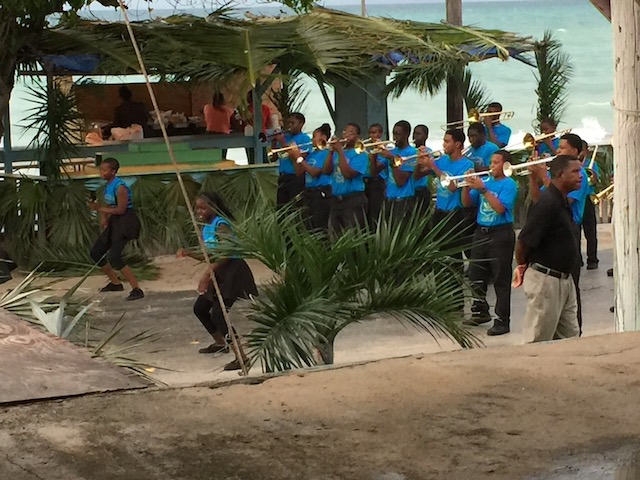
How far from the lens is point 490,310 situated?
1115cm

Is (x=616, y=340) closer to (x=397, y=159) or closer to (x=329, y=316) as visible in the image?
(x=329, y=316)

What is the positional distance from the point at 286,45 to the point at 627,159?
7.46 meters

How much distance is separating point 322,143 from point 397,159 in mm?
1531

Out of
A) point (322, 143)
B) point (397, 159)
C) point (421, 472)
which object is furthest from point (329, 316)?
point (322, 143)

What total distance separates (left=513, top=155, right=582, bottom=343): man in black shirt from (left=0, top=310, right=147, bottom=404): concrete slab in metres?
3.32

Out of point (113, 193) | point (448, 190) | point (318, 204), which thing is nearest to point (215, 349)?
point (448, 190)

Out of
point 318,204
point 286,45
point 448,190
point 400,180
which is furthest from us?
point 286,45

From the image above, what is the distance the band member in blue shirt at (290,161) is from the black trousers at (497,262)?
4034 millimetres

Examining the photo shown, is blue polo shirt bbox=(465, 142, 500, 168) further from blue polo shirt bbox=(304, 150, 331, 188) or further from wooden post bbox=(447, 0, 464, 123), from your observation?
wooden post bbox=(447, 0, 464, 123)

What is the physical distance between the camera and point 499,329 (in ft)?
33.1

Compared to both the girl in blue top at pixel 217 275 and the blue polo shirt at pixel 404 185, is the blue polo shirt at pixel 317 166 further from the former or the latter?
the girl in blue top at pixel 217 275

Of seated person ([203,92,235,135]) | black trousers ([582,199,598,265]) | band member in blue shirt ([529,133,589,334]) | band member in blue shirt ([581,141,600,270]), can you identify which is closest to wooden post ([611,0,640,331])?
band member in blue shirt ([529,133,589,334])

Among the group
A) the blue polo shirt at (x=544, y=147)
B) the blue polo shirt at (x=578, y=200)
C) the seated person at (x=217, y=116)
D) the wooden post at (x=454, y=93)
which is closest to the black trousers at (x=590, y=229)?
the blue polo shirt at (x=544, y=147)

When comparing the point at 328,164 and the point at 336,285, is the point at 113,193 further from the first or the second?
the point at 336,285
